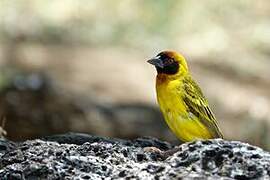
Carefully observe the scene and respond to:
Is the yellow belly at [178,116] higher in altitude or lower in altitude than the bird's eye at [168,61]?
lower

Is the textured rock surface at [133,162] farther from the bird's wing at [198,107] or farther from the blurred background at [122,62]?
the blurred background at [122,62]

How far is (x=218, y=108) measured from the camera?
42.6 ft

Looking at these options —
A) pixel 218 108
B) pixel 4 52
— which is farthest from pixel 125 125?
pixel 4 52

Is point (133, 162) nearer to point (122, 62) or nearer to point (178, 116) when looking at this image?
point (178, 116)

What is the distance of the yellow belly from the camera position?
5133mm

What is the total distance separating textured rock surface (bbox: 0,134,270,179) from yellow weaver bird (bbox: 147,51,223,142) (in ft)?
3.82

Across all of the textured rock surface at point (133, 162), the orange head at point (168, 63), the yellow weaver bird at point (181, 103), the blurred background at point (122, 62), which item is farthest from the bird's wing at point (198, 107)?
the blurred background at point (122, 62)

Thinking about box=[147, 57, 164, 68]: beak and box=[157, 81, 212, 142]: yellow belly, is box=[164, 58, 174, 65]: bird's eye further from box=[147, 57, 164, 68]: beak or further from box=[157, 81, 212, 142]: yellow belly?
box=[157, 81, 212, 142]: yellow belly

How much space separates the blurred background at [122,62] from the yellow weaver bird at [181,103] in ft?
14.4

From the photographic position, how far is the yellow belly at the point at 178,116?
16.8 feet

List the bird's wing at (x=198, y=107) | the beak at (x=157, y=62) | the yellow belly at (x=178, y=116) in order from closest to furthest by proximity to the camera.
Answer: the yellow belly at (x=178, y=116)
the bird's wing at (x=198, y=107)
the beak at (x=157, y=62)

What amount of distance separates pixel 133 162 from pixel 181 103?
4.99ft

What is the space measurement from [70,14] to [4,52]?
7.98 feet

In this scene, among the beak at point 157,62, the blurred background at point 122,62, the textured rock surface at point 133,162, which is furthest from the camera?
the blurred background at point 122,62
